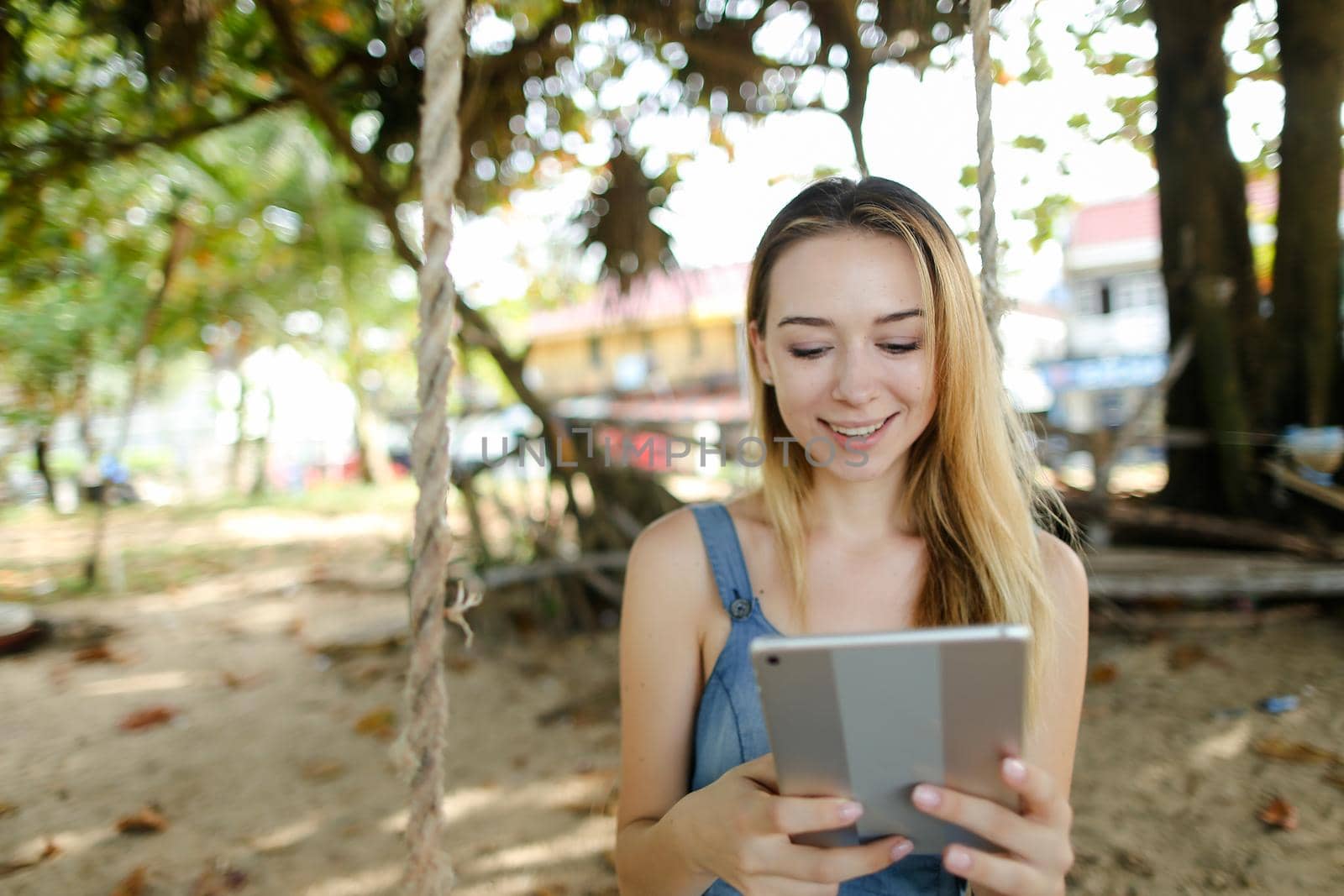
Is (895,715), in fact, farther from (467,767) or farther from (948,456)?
(467,767)

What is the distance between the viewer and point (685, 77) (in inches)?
154

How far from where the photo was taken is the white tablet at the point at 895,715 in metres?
0.69

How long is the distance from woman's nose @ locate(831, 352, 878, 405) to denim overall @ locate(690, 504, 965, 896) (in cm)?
32

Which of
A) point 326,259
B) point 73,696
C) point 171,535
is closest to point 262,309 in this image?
point 326,259

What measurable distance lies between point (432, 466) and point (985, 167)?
984mm

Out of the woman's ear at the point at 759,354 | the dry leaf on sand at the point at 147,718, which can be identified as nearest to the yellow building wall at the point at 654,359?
the dry leaf on sand at the point at 147,718

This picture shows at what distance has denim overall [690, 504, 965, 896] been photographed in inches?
46.4

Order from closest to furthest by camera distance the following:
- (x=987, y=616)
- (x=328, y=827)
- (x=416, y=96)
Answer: (x=987, y=616) < (x=328, y=827) < (x=416, y=96)

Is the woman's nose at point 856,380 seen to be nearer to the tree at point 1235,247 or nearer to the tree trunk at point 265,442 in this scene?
the tree at point 1235,247

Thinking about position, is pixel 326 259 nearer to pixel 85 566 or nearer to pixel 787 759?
pixel 85 566

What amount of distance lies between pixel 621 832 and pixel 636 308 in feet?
10.4

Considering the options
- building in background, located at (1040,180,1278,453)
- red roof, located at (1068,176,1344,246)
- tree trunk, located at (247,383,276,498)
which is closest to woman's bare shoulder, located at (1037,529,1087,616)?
tree trunk, located at (247,383,276,498)

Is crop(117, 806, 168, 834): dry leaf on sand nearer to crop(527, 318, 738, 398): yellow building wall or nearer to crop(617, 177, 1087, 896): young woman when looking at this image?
crop(617, 177, 1087, 896): young woman

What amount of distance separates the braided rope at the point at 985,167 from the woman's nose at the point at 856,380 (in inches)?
12.6
